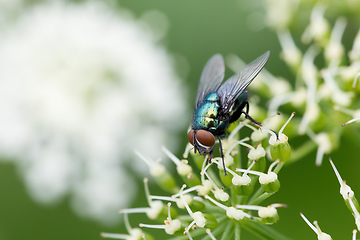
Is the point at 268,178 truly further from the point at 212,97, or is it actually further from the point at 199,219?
the point at 212,97

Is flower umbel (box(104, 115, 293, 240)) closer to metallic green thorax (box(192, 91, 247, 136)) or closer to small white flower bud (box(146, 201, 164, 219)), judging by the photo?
small white flower bud (box(146, 201, 164, 219))

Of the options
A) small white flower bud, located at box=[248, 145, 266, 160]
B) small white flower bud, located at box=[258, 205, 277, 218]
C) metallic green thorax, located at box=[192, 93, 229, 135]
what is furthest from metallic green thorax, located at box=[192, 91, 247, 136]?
small white flower bud, located at box=[258, 205, 277, 218]

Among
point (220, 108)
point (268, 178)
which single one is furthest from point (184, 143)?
point (268, 178)

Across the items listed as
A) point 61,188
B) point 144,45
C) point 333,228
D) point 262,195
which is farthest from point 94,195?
point 262,195

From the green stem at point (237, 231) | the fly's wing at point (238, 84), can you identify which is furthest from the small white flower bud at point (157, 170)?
the green stem at point (237, 231)

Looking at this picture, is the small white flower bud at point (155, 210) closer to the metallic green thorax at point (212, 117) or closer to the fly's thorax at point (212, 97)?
the metallic green thorax at point (212, 117)

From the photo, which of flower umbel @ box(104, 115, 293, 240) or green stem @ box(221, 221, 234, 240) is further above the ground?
flower umbel @ box(104, 115, 293, 240)
